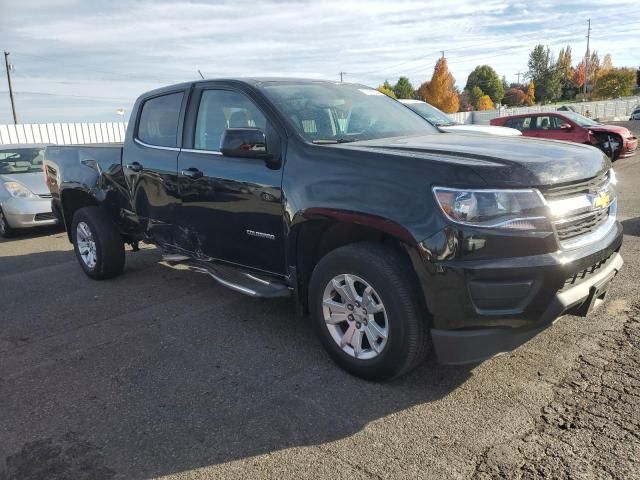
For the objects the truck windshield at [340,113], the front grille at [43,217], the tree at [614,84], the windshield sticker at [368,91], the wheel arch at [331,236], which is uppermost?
the tree at [614,84]

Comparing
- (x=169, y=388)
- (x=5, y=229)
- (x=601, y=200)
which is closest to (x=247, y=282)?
(x=169, y=388)

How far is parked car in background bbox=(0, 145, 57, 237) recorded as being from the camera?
8.52 metres

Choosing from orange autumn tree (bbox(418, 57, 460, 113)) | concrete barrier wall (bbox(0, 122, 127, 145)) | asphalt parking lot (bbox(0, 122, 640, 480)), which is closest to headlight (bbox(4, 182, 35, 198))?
asphalt parking lot (bbox(0, 122, 640, 480))

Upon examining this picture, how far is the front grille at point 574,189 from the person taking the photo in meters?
2.80

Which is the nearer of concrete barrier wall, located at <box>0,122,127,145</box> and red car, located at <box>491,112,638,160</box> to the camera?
red car, located at <box>491,112,638,160</box>

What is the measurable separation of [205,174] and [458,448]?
2636mm

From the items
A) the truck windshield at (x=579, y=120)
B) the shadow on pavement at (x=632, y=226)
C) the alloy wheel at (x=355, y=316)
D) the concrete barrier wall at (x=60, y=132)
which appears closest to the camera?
the alloy wheel at (x=355, y=316)

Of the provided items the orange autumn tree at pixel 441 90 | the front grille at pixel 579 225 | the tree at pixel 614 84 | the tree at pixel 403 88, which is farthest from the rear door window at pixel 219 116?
the tree at pixel 614 84

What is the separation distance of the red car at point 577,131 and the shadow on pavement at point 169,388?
42.9 ft

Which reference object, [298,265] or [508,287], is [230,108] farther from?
[508,287]

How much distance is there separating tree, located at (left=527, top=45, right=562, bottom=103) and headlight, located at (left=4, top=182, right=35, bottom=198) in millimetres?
95349

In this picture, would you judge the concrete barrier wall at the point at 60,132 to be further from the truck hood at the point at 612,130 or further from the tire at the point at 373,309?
the tire at the point at 373,309

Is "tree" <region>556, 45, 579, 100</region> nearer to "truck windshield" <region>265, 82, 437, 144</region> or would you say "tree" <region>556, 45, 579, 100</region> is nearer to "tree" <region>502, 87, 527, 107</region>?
"tree" <region>502, 87, 527, 107</region>

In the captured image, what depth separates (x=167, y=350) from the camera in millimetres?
3898
